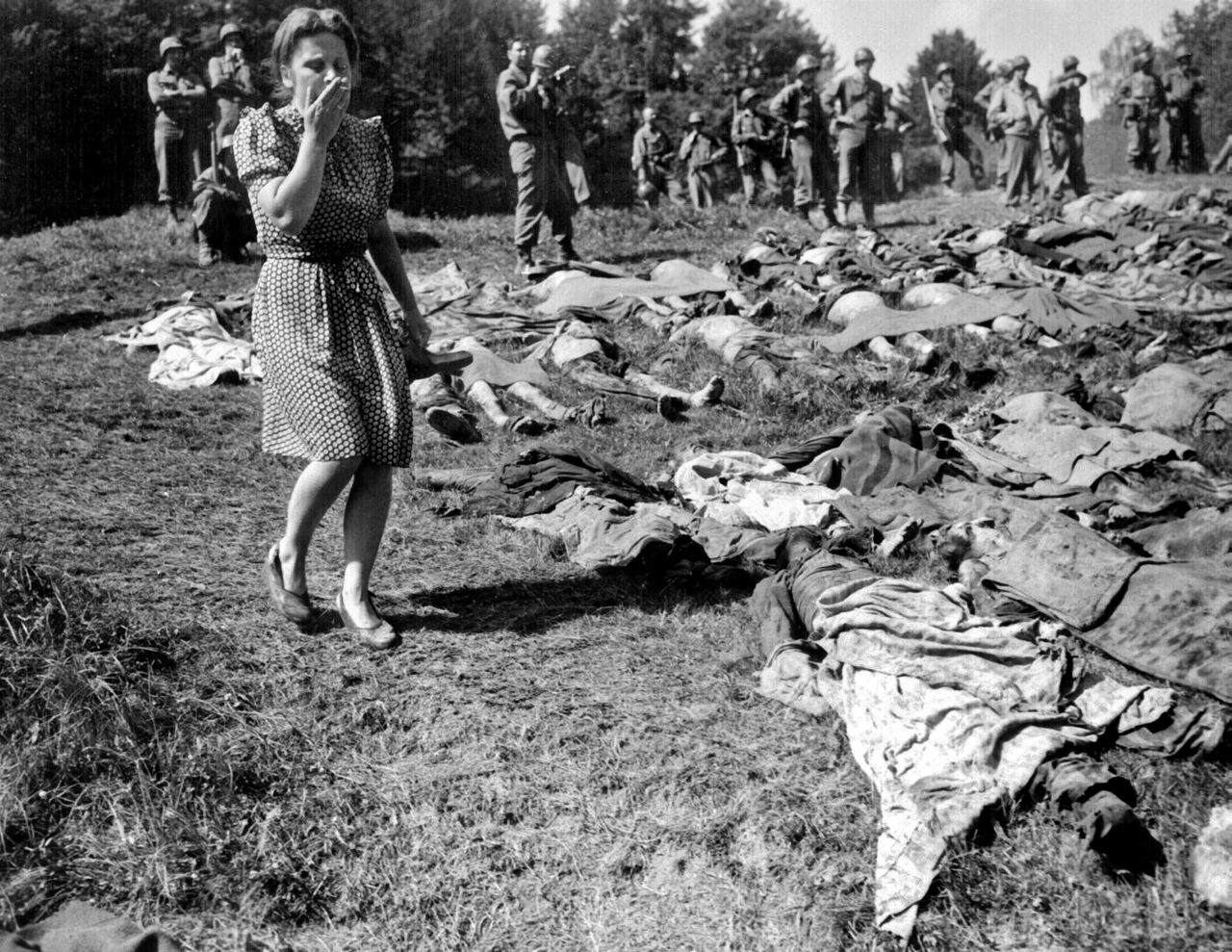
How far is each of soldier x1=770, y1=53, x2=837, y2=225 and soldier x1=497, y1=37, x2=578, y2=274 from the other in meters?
4.58

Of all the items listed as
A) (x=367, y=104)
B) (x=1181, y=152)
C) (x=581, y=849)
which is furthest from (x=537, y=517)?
(x=1181, y=152)

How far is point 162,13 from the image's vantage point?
829 inches

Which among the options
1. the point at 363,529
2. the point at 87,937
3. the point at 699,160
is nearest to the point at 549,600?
the point at 363,529

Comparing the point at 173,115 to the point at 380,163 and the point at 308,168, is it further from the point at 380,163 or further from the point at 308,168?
the point at 308,168

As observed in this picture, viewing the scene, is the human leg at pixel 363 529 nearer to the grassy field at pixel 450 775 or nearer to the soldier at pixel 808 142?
the grassy field at pixel 450 775

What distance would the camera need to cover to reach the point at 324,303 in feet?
10.6

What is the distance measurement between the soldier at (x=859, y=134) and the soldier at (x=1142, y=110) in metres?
9.52

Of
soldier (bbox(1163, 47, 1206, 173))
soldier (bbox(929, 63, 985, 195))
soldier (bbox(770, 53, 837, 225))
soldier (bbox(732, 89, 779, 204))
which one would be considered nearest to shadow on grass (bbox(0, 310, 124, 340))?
soldier (bbox(770, 53, 837, 225))

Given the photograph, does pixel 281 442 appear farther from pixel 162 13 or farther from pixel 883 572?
pixel 162 13

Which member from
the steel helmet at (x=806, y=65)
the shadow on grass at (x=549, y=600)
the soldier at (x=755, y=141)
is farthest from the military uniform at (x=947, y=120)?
the shadow on grass at (x=549, y=600)

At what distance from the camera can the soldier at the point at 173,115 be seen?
13.6 meters

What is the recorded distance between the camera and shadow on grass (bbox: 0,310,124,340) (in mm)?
8581

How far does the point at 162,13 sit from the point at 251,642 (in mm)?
21023

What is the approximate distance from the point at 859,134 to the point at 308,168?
515 inches
